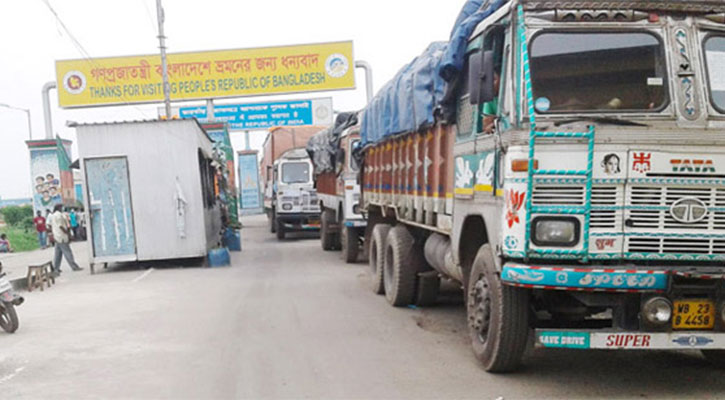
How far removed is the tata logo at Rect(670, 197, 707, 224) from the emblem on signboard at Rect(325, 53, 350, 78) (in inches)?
938

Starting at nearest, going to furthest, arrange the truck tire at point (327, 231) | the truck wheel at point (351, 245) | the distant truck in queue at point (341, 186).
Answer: the distant truck in queue at point (341, 186), the truck wheel at point (351, 245), the truck tire at point (327, 231)

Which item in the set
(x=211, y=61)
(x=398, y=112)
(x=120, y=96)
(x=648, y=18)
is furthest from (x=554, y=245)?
(x=120, y=96)

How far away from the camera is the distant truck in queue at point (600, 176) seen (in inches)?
168

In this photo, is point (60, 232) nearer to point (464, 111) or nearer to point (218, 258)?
point (218, 258)

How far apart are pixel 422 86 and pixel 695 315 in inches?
145

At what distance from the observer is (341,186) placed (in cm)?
1388

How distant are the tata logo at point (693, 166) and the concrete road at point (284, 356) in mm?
1709

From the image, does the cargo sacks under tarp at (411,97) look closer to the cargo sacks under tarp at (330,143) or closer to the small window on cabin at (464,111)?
the small window on cabin at (464,111)

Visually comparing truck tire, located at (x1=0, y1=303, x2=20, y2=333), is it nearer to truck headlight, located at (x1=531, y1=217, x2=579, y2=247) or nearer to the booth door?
the booth door

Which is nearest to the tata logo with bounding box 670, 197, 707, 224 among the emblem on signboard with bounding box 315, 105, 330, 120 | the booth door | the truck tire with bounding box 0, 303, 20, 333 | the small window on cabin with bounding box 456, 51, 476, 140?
the small window on cabin with bounding box 456, 51, 476, 140

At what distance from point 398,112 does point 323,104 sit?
21594mm

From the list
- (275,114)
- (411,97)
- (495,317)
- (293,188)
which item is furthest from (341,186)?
(275,114)

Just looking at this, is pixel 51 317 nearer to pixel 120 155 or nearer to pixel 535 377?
pixel 120 155

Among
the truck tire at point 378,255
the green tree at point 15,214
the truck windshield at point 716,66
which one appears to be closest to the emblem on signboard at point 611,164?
the truck windshield at point 716,66
